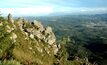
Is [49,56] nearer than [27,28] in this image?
Yes

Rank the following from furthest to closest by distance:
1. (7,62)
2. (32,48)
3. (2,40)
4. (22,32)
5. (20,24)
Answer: (20,24) < (22,32) < (32,48) < (2,40) < (7,62)

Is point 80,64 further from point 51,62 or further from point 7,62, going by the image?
point 7,62

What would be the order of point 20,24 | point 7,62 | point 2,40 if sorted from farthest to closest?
point 20,24, point 2,40, point 7,62

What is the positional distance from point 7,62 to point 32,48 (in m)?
158

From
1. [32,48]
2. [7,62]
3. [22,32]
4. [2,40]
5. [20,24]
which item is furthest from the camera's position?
[20,24]

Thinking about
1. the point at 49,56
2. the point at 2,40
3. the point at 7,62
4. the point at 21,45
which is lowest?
the point at 49,56

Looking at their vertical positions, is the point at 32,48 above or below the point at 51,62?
above

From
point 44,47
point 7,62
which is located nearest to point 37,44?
point 44,47

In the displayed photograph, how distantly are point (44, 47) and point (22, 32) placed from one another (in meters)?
21.3

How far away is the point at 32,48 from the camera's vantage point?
16562cm

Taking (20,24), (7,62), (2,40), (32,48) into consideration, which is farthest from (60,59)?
(7,62)

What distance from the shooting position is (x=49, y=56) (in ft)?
577

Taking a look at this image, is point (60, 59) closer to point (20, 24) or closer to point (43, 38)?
point (43, 38)

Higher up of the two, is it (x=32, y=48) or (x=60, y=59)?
(x=32, y=48)
